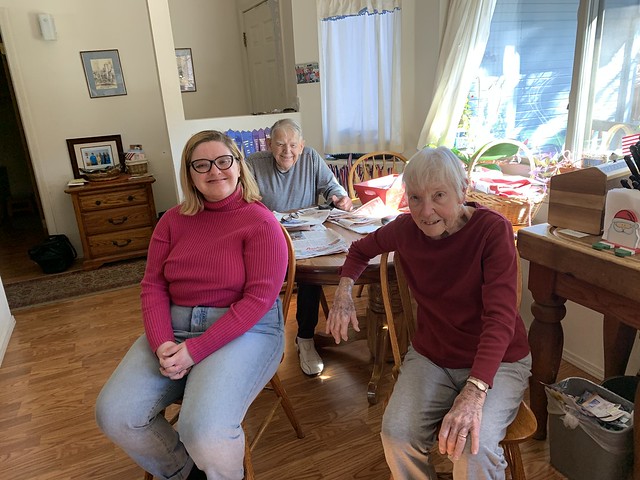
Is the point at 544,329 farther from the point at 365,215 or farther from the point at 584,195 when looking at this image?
the point at 365,215

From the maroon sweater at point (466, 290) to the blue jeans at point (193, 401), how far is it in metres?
0.52

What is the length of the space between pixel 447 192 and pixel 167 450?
1.14 metres

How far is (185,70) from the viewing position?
177 inches

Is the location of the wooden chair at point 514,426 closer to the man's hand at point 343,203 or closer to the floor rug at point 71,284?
the man's hand at point 343,203

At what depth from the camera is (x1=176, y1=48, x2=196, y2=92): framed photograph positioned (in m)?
4.45

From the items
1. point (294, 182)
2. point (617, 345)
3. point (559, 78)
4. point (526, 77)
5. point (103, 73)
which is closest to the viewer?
point (617, 345)

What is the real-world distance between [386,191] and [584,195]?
93 cm

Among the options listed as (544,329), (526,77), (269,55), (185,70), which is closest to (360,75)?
(269,55)

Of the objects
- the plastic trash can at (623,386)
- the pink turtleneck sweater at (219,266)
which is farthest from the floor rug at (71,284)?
the plastic trash can at (623,386)

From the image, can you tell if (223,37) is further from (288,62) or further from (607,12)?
(607,12)

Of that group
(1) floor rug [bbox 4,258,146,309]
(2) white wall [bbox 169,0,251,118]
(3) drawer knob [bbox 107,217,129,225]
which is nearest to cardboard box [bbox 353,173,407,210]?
(1) floor rug [bbox 4,258,146,309]

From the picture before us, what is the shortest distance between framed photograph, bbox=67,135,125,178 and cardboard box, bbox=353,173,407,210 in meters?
2.76

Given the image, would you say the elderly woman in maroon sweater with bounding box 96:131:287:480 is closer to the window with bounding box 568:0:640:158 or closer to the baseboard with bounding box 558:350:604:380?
the baseboard with bounding box 558:350:604:380

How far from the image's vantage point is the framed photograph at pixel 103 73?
4012 millimetres
